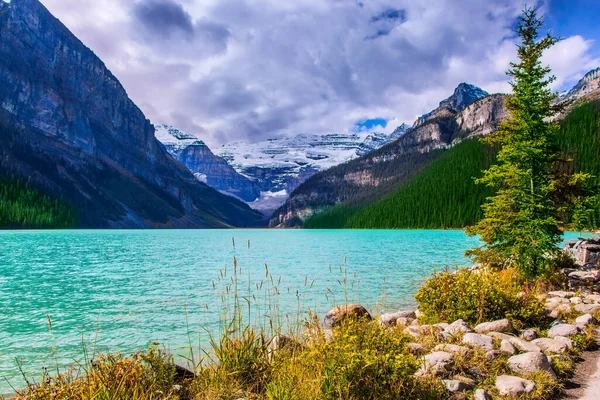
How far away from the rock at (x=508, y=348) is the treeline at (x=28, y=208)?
161 m

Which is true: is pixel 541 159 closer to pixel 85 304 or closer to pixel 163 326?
pixel 163 326

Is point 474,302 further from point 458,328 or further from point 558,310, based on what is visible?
point 558,310

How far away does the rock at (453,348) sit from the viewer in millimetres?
7426

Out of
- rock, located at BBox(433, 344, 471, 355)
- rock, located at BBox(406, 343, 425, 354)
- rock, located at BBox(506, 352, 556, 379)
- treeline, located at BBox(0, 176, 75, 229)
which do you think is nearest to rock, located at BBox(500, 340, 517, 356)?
rock, located at BBox(506, 352, 556, 379)

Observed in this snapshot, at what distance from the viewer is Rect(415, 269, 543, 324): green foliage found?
1025cm

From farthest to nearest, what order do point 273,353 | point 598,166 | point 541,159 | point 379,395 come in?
point 598,166 → point 541,159 → point 273,353 → point 379,395

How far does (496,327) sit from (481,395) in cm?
396

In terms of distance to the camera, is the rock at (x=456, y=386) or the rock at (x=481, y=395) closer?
the rock at (x=481, y=395)

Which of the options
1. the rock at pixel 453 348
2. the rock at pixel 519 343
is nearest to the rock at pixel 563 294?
the rock at pixel 519 343

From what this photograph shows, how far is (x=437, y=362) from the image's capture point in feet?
22.7

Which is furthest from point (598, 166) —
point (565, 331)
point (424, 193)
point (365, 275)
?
point (565, 331)

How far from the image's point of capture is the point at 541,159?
16594 mm

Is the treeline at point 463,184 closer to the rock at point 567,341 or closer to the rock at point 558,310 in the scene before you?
the rock at point 558,310

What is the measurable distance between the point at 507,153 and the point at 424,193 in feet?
581
